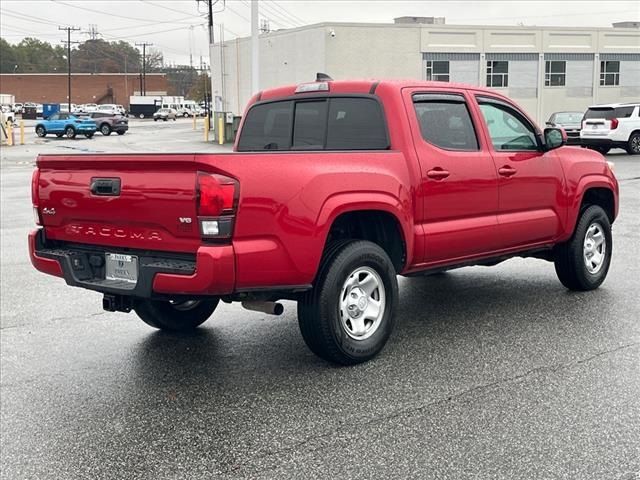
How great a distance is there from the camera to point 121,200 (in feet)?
15.7

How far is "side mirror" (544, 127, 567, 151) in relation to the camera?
6777 millimetres

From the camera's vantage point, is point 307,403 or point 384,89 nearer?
point 307,403

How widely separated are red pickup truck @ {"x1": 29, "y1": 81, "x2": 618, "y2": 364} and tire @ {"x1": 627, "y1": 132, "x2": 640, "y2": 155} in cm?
2187

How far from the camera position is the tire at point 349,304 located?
16.5 ft

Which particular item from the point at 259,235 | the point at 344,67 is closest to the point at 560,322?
the point at 259,235

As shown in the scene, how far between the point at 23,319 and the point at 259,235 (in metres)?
3.33

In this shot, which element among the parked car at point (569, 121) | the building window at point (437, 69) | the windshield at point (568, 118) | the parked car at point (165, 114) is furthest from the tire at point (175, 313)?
the parked car at point (165, 114)

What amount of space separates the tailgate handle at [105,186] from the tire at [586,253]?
4.37 m

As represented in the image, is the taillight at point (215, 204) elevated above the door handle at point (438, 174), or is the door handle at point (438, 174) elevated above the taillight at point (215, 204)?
the door handle at point (438, 174)

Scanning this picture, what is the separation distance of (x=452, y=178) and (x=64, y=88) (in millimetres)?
125845

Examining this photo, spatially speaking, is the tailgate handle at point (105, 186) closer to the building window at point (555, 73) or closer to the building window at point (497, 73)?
the building window at point (497, 73)

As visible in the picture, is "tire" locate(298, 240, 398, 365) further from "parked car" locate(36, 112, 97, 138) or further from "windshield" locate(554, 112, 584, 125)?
"parked car" locate(36, 112, 97, 138)

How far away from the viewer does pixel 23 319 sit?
692 centimetres

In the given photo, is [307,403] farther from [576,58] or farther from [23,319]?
[576,58]
